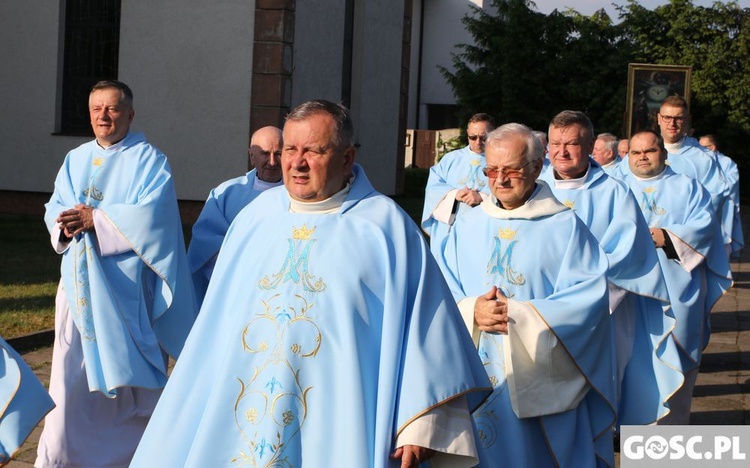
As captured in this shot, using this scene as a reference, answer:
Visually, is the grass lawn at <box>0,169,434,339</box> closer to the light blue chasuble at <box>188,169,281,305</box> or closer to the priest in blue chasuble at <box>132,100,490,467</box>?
the light blue chasuble at <box>188,169,281,305</box>

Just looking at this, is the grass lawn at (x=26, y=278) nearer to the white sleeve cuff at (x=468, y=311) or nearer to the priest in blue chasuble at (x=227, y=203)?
the priest in blue chasuble at (x=227, y=203)

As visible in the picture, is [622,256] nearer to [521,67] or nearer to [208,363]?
[208,363]

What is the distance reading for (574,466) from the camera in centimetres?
521

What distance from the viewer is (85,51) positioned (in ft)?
63.2

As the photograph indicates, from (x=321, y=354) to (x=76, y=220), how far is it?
2884mm

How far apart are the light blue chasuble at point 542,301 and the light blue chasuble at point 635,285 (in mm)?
1074

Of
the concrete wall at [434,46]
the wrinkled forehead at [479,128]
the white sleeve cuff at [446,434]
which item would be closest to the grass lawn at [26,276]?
the wrinkled forehead at [479,128]

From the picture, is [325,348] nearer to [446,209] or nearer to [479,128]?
[446,209]

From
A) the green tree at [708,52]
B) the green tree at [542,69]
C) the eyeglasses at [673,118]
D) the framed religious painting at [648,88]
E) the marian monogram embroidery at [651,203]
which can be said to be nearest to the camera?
the marian monogram embroidery at [651,203]

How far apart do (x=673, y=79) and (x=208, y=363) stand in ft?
50.1

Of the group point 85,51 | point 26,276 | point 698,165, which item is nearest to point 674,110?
point 698,165

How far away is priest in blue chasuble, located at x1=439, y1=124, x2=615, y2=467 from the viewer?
4969mm

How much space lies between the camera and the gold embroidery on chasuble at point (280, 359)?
3.95 meters

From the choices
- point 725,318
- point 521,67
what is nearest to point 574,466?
point 725,318
